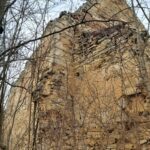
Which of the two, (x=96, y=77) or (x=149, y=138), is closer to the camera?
(x=149, y=138)

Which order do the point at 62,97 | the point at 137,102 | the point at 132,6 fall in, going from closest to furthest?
1. the point at 132,6
2. the point at 137,102
3. the point at 62,97

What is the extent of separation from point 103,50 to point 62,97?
5.62ft

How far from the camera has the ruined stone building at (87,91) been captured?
593 cm

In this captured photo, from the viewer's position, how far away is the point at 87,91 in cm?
768

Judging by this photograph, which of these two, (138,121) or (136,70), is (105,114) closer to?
(138,121)

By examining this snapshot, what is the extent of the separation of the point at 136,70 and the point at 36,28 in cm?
249

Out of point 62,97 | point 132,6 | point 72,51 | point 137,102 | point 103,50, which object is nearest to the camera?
point 132,6

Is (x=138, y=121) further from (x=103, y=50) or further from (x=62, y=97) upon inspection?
(x=103, y=50)

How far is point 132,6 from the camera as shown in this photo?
18.2 feet

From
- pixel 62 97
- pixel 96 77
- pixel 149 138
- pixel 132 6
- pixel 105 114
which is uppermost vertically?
pixel 132 6

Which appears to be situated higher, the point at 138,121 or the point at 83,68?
the point at 83,68

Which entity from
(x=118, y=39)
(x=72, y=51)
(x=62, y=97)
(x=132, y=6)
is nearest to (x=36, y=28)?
(x=132, y=6)

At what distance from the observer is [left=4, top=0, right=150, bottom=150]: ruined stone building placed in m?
5.93

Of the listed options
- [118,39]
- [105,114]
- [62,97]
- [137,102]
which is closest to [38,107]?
[62,97]
